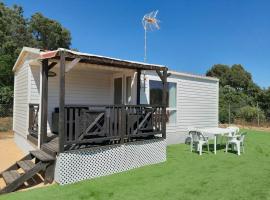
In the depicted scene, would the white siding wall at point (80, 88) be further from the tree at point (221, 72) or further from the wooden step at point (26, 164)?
the tree at point (221, 72)

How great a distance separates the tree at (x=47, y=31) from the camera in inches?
1109

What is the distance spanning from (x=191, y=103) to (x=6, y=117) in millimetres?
11821

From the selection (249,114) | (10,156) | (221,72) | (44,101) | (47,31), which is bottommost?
(10,156)

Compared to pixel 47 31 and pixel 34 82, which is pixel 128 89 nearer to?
pixel 34 82

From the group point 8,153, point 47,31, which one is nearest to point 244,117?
point 8,153

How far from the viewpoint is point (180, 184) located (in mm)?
5426

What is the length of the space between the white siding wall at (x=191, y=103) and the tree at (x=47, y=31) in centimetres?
2106

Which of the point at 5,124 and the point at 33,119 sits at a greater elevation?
the point at 33,119

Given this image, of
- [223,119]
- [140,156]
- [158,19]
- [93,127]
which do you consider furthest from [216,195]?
[223,119]

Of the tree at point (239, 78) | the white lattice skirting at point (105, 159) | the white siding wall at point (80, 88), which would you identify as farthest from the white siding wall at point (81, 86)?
the tree at point (239, 78)

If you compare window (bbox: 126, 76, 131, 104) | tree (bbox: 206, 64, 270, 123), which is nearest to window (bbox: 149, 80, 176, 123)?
window (bbox: 126, 76, 131, 104)

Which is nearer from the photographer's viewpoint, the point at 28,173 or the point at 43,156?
the point at 28,173

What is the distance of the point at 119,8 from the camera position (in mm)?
20344

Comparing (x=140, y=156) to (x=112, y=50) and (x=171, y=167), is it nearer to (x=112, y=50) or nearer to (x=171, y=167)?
(x=171, y=167)
